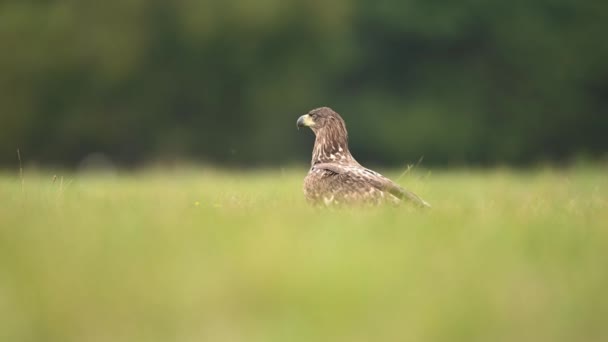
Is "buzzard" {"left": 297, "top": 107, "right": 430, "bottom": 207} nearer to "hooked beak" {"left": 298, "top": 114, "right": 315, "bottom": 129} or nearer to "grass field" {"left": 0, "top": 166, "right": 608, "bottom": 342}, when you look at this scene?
"hooked beak" {"left": 298, "top": 114, "right": 315, "bottom": 129}

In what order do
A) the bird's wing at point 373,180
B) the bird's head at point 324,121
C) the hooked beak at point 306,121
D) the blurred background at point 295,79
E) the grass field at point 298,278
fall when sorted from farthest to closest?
the blurred background at point 295,79
the hooked beak at point 306,121
the bird's head at point 324,121
the bird's wing at point 373,180
the grass field at point 298,278

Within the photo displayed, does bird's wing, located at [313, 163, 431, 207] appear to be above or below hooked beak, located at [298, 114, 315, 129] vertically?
below

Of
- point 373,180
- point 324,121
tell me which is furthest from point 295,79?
point 373,180

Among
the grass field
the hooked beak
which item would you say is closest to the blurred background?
the hooked beak

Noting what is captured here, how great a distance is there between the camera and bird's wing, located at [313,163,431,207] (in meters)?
5.43

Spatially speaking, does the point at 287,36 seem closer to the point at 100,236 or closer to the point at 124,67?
the point at 124,67

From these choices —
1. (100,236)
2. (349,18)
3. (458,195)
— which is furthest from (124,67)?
(100,236)

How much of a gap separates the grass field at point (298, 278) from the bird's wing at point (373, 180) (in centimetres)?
103

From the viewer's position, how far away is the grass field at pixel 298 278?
9.12 feet

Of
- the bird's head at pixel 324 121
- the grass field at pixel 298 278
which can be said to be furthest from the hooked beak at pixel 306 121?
the grass field at pixel 298 278

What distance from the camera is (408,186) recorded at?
6.85 m

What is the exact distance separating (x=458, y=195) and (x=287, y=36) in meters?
18.9

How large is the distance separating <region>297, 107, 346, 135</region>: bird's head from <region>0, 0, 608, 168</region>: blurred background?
17149 millimetres

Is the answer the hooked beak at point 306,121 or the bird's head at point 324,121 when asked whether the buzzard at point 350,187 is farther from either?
the hooked beak at point 306,121
